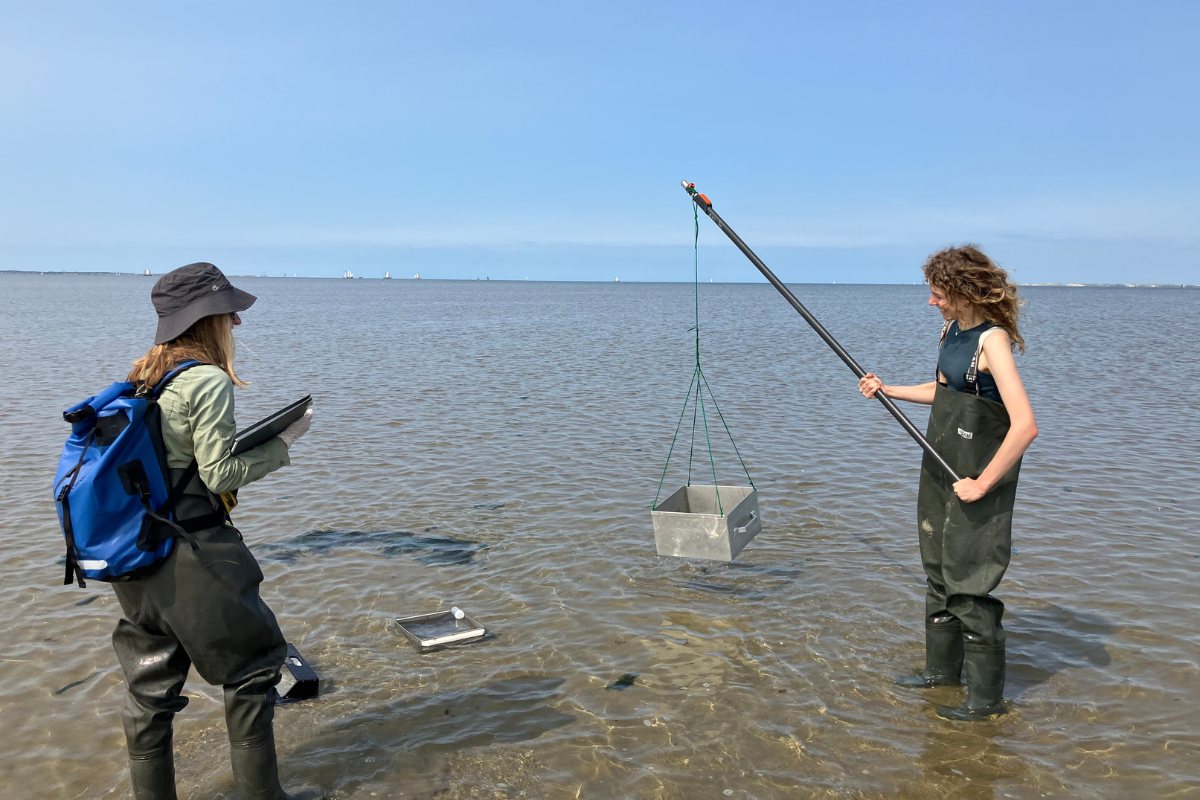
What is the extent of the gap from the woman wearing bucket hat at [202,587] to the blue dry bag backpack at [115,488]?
0.23ft

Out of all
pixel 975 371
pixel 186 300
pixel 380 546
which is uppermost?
pixel 186 300

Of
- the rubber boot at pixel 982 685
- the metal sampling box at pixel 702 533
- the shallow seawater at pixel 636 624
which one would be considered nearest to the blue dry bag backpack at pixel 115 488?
the shallow seawater at pixel 636 624

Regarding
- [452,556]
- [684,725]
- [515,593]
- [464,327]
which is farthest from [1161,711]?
[464,327]

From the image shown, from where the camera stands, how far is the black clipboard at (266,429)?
3.23 m

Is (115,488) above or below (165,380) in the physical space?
below

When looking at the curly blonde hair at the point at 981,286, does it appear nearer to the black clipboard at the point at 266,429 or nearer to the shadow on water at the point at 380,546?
the black clipboard at the point at 266,429

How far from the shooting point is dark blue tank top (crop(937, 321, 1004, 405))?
167 inches

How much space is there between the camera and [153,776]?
11.6 feet

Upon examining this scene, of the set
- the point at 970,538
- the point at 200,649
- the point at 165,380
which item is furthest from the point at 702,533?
the point at 165,380

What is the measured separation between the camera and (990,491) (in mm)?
4242

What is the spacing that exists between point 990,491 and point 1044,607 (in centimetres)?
270

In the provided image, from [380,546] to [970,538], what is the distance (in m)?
5.16

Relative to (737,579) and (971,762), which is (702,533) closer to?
(737,579)

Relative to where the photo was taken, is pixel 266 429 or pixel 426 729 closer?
pixel 266 429
